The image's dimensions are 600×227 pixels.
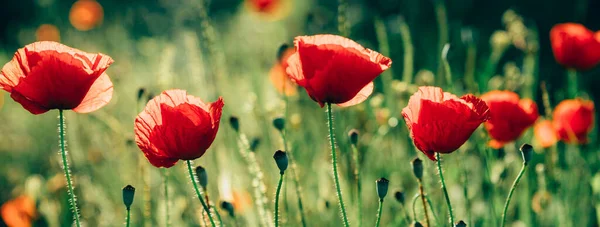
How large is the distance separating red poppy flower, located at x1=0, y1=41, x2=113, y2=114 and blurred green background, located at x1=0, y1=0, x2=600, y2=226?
487 millimetres

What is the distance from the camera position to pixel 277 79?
9.80 feet

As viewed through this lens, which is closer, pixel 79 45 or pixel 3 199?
pixel 3 199

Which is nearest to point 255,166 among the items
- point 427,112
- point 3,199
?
point 427,112

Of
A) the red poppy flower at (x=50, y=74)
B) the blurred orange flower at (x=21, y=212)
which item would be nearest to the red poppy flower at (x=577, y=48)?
the red poppy flower at (x=50, y=74)

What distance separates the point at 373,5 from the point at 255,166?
3.61 meters

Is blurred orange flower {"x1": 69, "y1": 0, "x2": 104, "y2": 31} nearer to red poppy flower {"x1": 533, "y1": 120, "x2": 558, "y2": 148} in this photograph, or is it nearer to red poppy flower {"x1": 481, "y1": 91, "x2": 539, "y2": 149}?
red poppy flower {"x1": 533, "y1": 120, "x2": 558, "y2": 148}

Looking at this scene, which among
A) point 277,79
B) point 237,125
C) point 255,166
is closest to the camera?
point 255,166

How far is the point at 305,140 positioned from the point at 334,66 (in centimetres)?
148

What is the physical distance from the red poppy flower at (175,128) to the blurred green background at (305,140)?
34 centimetres

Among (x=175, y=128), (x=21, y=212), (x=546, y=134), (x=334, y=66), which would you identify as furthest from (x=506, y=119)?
(x=21, y=212)

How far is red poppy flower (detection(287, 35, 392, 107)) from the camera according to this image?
1260 millimetres

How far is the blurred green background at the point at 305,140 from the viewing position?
221 cm

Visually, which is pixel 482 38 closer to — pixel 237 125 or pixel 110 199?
pixel 110 199

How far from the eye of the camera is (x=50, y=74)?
127 cm
